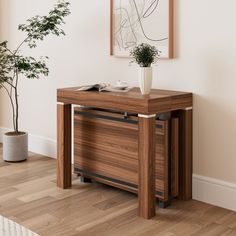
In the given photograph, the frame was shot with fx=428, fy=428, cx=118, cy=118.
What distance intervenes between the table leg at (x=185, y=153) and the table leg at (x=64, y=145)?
2.65 ft

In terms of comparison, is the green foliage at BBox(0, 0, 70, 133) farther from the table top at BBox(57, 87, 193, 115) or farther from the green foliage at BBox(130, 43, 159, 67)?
the green foliage at BBox(130, 43, 159, 67)

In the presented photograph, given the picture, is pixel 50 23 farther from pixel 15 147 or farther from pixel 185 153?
pixel 185 153

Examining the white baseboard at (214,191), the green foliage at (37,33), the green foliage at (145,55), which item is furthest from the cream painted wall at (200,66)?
the green foliage at (145,55)

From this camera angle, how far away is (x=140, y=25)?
3041mm

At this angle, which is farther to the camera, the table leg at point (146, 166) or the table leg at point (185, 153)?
the table leg at point (185, 153)

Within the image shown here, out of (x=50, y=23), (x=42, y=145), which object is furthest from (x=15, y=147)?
(x=50, y=23)

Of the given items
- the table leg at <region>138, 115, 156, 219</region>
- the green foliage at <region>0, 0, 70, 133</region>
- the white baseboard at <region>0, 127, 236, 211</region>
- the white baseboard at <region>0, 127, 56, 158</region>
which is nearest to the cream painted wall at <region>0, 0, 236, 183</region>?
the white baseboard at <region>0, 127, 236, 211</region>

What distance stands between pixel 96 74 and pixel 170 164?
3.55 feet

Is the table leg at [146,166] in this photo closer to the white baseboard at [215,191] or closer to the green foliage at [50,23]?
the white baseboard at [215,191]

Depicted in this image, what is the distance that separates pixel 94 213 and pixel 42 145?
5.10ft

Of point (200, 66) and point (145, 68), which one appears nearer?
point (145, 68)

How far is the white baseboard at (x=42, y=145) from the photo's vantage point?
3937mm

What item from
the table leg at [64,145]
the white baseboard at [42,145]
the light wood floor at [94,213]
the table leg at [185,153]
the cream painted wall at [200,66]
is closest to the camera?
the light wood floor at [94,213]

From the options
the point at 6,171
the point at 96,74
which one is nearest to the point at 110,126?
the point at 96,74
